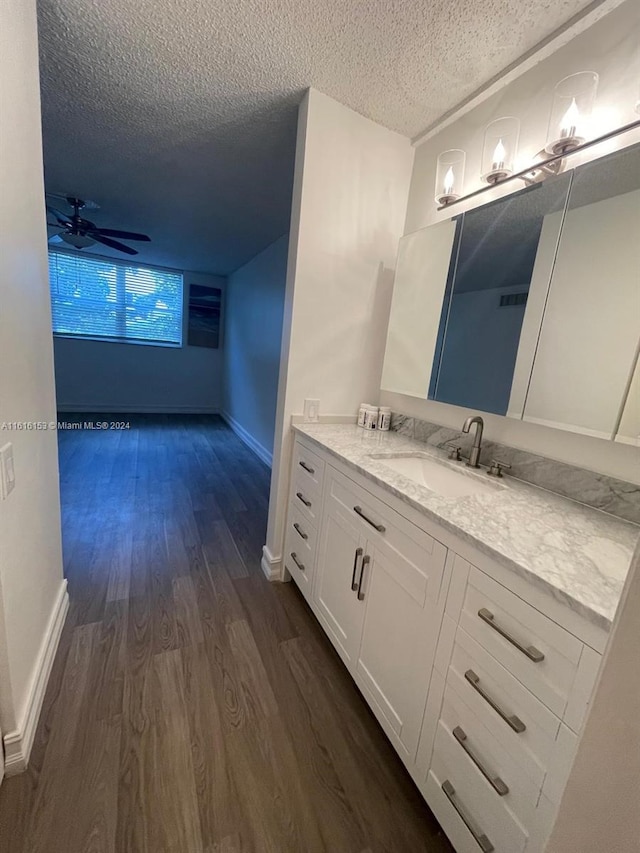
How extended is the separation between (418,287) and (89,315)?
5579 mm

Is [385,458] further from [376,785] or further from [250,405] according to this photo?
[250,405]

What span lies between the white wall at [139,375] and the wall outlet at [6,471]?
17.4ft

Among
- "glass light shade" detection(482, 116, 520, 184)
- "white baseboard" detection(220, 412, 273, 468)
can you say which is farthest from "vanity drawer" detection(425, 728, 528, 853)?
"white baseboard" detection(220, 412, 273, 468)

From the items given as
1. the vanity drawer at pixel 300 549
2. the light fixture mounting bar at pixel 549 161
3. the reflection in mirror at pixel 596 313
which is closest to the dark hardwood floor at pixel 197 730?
the vanity drawer at pixel 300 549

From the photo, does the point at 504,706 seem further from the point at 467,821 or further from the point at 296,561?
Result: the point at 296,561

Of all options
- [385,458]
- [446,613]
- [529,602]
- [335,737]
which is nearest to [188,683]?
[335,737]

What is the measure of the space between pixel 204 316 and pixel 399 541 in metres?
5.98

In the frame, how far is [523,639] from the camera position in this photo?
73 cm

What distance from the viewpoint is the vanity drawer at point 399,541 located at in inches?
37.8

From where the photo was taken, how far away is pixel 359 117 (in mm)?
1734

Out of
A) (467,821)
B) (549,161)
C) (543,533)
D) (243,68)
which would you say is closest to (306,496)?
(543,533)

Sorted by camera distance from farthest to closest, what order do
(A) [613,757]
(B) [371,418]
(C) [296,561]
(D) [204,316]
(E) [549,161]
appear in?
1. (D) [204,316]
2. (B) [371,418]
3. (C) [296,561]
4. (E) [549,161]
5. (A) [613,757]

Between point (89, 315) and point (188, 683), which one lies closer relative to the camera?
point (188, 683)

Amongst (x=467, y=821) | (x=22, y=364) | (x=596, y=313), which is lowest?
(x=467, y=821)
